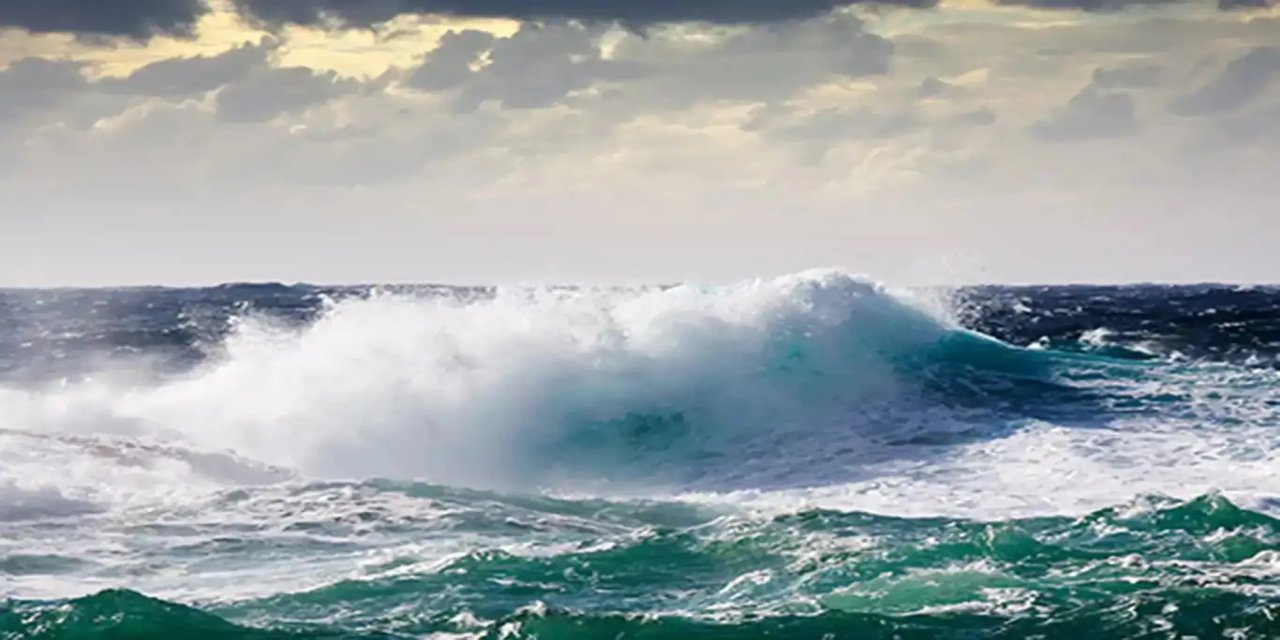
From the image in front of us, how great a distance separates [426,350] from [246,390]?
3091 millimetres

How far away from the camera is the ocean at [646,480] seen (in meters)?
11.7

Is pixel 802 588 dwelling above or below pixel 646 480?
above

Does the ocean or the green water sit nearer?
the green water

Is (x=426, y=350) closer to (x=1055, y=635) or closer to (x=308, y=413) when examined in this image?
(x=308, y=413)

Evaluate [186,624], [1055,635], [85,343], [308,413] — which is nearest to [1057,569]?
[1055,635]

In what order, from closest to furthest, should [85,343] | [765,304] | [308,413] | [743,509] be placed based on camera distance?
[743,509], [308,413], [765,304], [85,343]

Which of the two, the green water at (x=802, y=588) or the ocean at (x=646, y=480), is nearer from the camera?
the green water at (x=802, y=588)

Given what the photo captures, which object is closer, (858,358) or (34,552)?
(34,552)

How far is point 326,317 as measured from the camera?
2858 cm

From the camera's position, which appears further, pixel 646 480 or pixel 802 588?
pixel 646 480

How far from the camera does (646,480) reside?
2111 cm

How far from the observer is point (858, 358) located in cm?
2953

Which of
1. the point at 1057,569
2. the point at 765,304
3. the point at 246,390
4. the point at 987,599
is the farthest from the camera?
the point at 765,304

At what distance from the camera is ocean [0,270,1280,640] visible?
11719 mm
